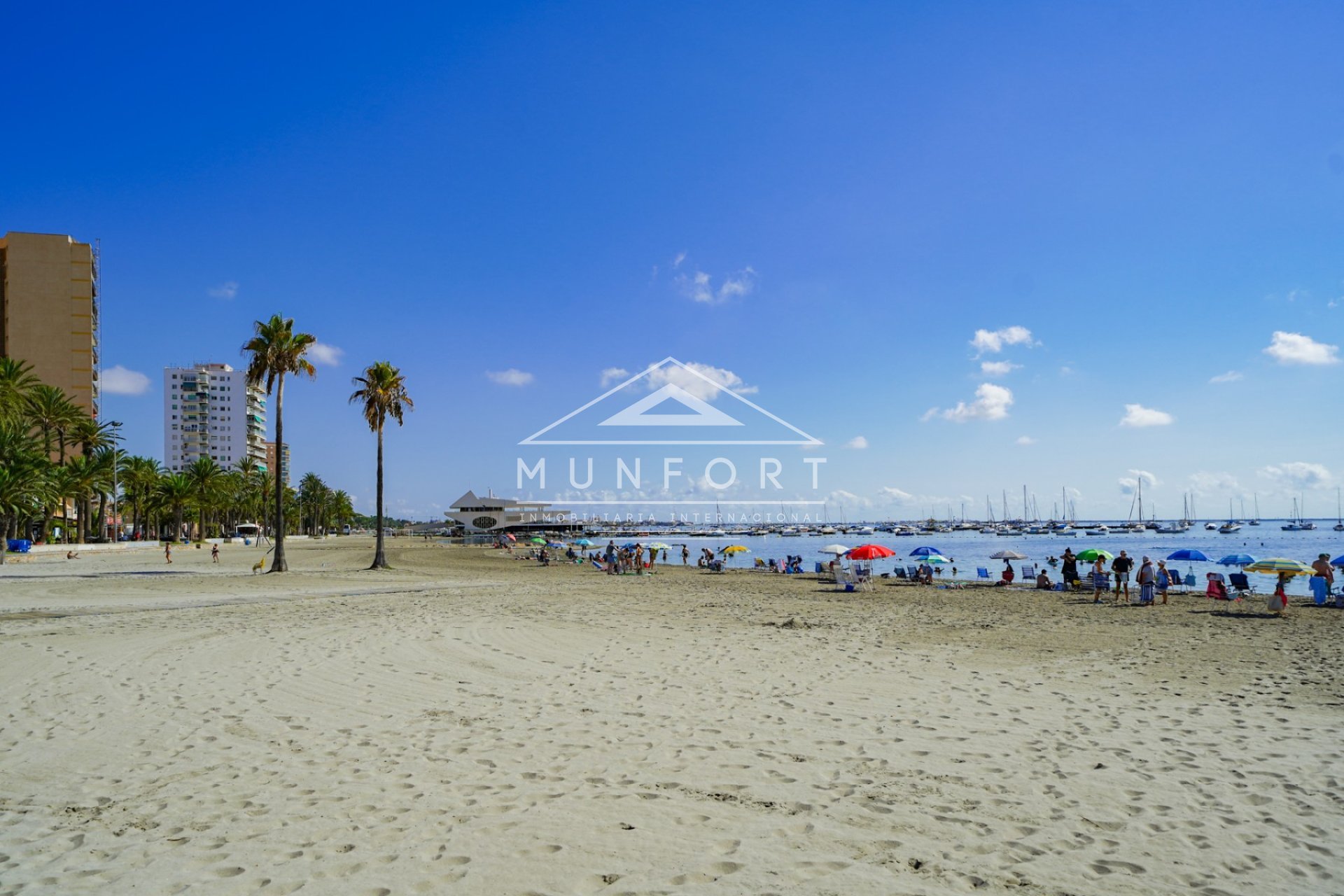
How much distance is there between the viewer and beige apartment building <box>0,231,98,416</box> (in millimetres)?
75000

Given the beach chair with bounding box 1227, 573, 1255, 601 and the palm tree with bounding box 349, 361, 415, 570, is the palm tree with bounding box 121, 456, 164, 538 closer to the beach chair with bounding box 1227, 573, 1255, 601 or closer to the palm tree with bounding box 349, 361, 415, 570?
the palm tree with bounding box 349, 361, 415, 570

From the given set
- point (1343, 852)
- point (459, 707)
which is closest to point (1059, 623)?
point (1343, 852)

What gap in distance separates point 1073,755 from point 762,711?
2966mm

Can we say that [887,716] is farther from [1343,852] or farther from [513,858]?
[513,858]

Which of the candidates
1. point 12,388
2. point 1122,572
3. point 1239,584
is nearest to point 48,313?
point 12,388

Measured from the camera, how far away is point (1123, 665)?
11.1 metres

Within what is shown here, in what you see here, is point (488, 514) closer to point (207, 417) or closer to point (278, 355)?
point (207, 417)

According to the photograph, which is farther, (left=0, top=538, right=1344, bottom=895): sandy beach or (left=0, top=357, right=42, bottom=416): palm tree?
(left=0, top=357, right=42, bottom=416): palm tree

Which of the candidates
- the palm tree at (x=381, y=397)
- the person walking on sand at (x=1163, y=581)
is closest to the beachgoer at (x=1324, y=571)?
the person walking on sand at (x=1163, y=581)

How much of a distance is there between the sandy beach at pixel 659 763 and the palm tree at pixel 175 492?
66.6 m

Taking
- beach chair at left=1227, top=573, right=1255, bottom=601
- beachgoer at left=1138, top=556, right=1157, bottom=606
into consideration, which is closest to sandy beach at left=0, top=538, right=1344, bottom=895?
beachgoer at left=1138, top=556, right=1157, bottom=606

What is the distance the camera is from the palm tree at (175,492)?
69.9 metres

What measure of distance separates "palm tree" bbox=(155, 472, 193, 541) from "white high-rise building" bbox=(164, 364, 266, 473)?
6974 cm

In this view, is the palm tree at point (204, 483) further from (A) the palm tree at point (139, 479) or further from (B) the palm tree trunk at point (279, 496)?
(B) the palm tree trunk at point (279, 496)
